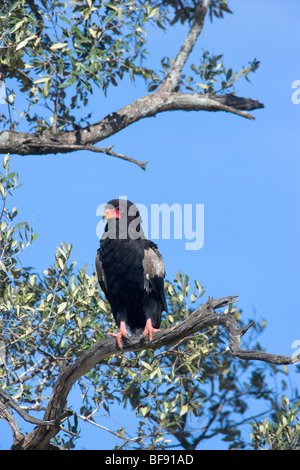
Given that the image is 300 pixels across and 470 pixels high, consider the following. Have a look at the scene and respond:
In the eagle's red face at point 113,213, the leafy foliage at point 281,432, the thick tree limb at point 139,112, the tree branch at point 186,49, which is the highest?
the tree branch at point 186,49

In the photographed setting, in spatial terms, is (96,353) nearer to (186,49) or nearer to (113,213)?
(113,213)

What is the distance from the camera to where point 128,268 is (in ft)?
20.5

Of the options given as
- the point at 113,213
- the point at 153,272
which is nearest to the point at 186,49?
the point at 113,213

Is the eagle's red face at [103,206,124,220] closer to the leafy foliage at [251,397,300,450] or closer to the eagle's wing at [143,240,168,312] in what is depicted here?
the eagle's wing at [143,240,168,312]

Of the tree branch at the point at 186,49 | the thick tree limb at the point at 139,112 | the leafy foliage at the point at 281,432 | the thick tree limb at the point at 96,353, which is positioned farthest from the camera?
the tree branch at the point at 186,49

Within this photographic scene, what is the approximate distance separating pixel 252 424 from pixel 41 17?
20.3ft

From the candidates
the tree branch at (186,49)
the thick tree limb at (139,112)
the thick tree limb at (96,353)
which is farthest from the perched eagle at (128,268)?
the tree branch at (186,49)

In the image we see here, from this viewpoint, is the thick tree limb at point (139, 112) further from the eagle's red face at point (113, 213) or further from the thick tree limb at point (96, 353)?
the thick tree limb at point (96, 353)

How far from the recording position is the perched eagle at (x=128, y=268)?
625 cm

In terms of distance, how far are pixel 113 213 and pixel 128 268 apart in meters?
0.67

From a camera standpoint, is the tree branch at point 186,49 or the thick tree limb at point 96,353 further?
the tree branch at point 186,49

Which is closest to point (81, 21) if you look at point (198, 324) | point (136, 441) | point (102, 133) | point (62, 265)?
point (102, 133)

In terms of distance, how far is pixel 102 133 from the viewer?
823 cm
